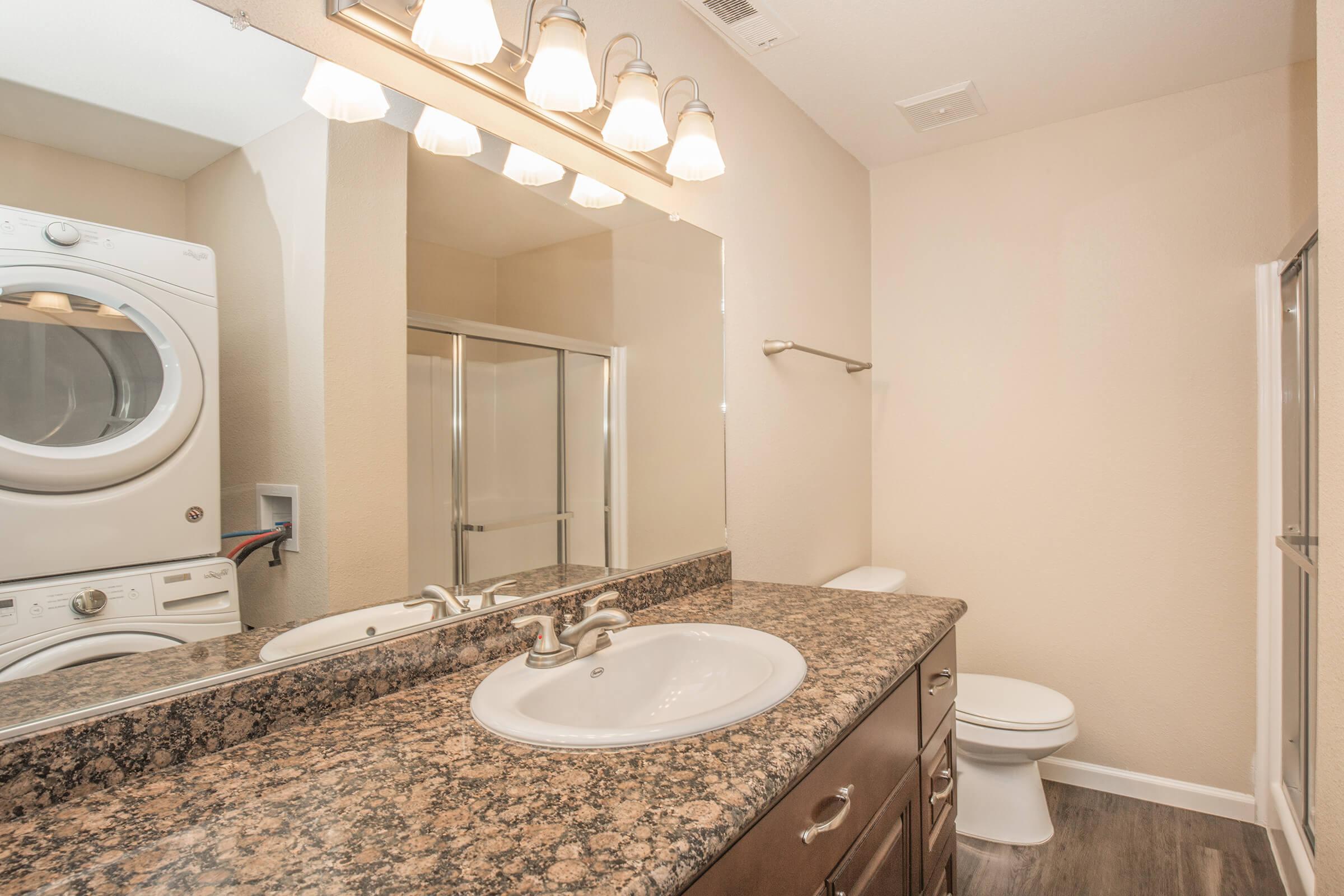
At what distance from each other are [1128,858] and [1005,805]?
34 cm

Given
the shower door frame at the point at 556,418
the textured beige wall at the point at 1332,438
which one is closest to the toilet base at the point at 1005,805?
the textured beige wall at the point at 1332,438

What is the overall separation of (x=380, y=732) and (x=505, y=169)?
0.97 metres

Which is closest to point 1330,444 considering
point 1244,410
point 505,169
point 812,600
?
point 812,600

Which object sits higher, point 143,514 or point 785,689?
point 143,514

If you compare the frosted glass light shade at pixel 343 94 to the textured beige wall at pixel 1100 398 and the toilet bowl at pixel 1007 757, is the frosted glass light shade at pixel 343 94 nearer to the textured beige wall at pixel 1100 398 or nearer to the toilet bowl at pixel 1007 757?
the toilet bowl at pixel 1007 757

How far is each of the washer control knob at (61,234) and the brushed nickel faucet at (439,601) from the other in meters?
0.63

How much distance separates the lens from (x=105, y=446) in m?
0.77

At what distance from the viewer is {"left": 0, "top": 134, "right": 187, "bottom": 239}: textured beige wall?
721 mm

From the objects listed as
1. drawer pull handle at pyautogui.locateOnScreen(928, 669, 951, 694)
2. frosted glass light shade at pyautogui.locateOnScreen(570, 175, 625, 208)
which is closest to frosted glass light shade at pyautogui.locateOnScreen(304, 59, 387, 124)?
frosted glass light shade at pyautogui.locateOnScreen(570, 175, 625, 208)

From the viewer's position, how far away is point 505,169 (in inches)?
51.6

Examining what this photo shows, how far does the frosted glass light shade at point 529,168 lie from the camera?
1.32 meters

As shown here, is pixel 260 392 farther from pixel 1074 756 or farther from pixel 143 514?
pixel 1074 756

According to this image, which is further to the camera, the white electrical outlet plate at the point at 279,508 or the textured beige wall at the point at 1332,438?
the textured beige wall at the point at 1332,438

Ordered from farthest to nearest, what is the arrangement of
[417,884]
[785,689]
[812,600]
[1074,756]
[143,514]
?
1. [1074,756]
2. [812,600]
3. [785,689]
4. [143,514]
5. [417,884]
